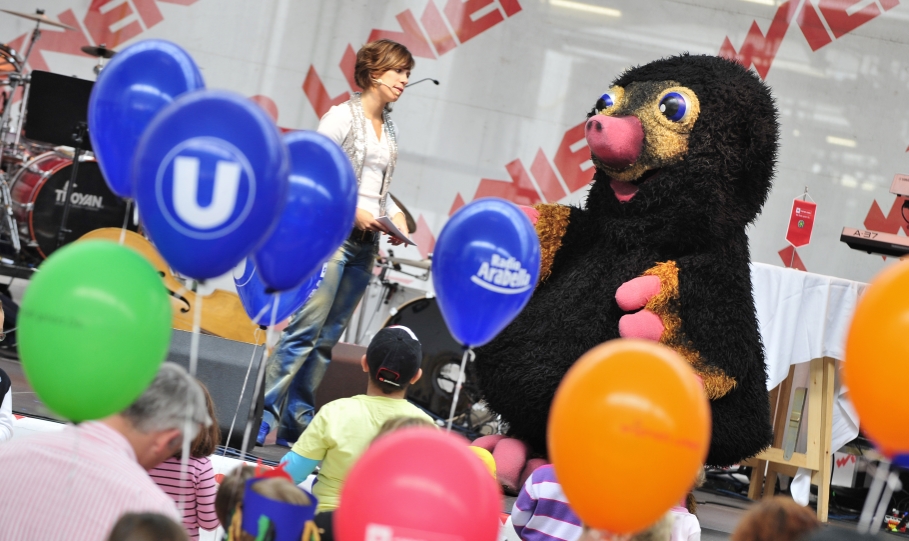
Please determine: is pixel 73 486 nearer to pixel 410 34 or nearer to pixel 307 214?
pixel 307 214

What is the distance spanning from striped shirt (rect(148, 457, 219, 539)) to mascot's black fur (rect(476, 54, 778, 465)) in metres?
1.10

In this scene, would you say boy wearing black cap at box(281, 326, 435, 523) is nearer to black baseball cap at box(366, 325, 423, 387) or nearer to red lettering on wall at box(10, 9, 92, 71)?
black baseball cap at box(366, 325, 423, 387)

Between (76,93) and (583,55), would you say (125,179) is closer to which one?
(76,93)

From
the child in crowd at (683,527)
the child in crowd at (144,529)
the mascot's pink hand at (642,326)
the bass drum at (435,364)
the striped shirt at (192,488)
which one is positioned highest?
the mascot's pink hand at (642,326)

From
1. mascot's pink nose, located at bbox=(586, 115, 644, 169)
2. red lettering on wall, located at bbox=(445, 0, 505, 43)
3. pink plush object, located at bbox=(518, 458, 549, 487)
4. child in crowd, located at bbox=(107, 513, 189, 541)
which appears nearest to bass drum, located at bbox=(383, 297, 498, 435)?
pink plush object, located at bbox=(518, 458, 549, 487)

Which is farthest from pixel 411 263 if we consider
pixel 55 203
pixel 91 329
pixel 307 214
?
pixel 91 329

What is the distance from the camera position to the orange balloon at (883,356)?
135 cm

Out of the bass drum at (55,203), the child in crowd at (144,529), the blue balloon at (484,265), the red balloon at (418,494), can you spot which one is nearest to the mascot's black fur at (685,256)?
the blue balloon at (484,265)

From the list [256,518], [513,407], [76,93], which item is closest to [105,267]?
[256,518]

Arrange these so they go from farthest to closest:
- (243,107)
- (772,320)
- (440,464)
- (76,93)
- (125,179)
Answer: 1. (76,93)
2. (772,320)
3. (125,179)
4. (243,107)
5. (440,464)

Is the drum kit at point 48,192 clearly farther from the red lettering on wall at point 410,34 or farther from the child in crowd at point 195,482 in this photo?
the child in crowd at point 195,482

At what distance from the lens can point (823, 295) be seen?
3414 millimetres

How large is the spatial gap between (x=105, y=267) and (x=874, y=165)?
5.91 metres

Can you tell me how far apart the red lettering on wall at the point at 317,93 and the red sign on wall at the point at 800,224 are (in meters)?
3.12
